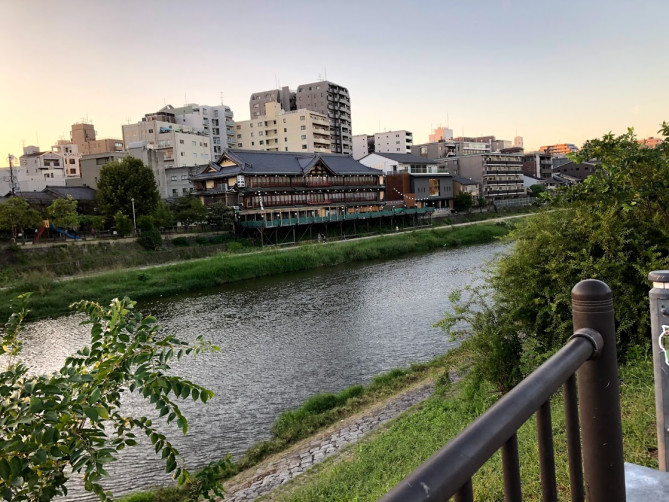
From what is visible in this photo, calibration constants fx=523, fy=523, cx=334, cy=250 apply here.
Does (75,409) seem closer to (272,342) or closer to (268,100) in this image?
(272,342)

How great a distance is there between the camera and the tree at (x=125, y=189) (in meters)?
36.1

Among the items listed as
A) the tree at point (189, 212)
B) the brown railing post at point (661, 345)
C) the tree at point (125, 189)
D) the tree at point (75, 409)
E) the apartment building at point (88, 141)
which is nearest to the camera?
the tree at point (75, 409)

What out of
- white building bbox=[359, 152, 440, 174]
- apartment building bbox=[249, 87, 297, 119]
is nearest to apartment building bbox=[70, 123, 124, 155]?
apartment building bbox=[249, 87, 297, 119]

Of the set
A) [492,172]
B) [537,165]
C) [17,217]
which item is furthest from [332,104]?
[17,217]

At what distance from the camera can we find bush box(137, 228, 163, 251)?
32.7 meters

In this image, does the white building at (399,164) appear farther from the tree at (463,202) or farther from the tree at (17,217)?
the tree at (17,217)

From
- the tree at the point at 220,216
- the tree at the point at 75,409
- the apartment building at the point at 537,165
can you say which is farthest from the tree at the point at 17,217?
the apartment building at the point at 537,165

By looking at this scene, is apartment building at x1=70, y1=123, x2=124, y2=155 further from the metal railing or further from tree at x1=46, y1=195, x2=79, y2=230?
the metal railing

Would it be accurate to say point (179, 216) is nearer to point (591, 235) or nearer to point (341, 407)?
point (341, 407)

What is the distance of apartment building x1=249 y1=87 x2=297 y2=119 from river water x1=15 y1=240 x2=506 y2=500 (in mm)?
53044

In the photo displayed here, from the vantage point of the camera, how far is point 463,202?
5631 cm

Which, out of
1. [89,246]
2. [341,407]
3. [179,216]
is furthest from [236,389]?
[179,216]

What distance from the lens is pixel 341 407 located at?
9.65 meters

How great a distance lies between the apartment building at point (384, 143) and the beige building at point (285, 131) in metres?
13.4
